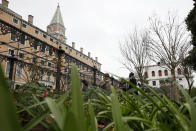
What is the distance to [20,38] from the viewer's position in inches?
154

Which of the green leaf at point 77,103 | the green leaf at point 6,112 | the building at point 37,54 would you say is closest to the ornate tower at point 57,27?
the building at point 37,54

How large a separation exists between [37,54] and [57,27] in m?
27.3

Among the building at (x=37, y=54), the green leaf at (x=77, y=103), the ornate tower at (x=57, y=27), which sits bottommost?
the green leaf at (x=77, y=103)

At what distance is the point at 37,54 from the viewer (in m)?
26.1

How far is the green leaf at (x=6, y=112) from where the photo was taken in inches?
7.9

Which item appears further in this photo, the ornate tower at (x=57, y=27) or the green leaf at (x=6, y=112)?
the ornate tower at (x=57, y=27)

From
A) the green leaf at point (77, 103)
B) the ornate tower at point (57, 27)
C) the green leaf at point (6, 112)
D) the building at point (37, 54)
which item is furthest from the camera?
the ornate tower at point (57, 27)

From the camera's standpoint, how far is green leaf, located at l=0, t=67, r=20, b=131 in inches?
7.9

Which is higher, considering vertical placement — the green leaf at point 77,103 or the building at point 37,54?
the building at point 37,54

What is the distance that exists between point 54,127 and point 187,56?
11.7 meters

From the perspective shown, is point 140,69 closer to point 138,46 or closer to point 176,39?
point 138,46

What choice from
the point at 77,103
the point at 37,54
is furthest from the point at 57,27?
the point at 77,103

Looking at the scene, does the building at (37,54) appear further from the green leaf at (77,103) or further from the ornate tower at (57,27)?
the green leaf at (77,103)

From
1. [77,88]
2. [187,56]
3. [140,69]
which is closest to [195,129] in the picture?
[77,88]
